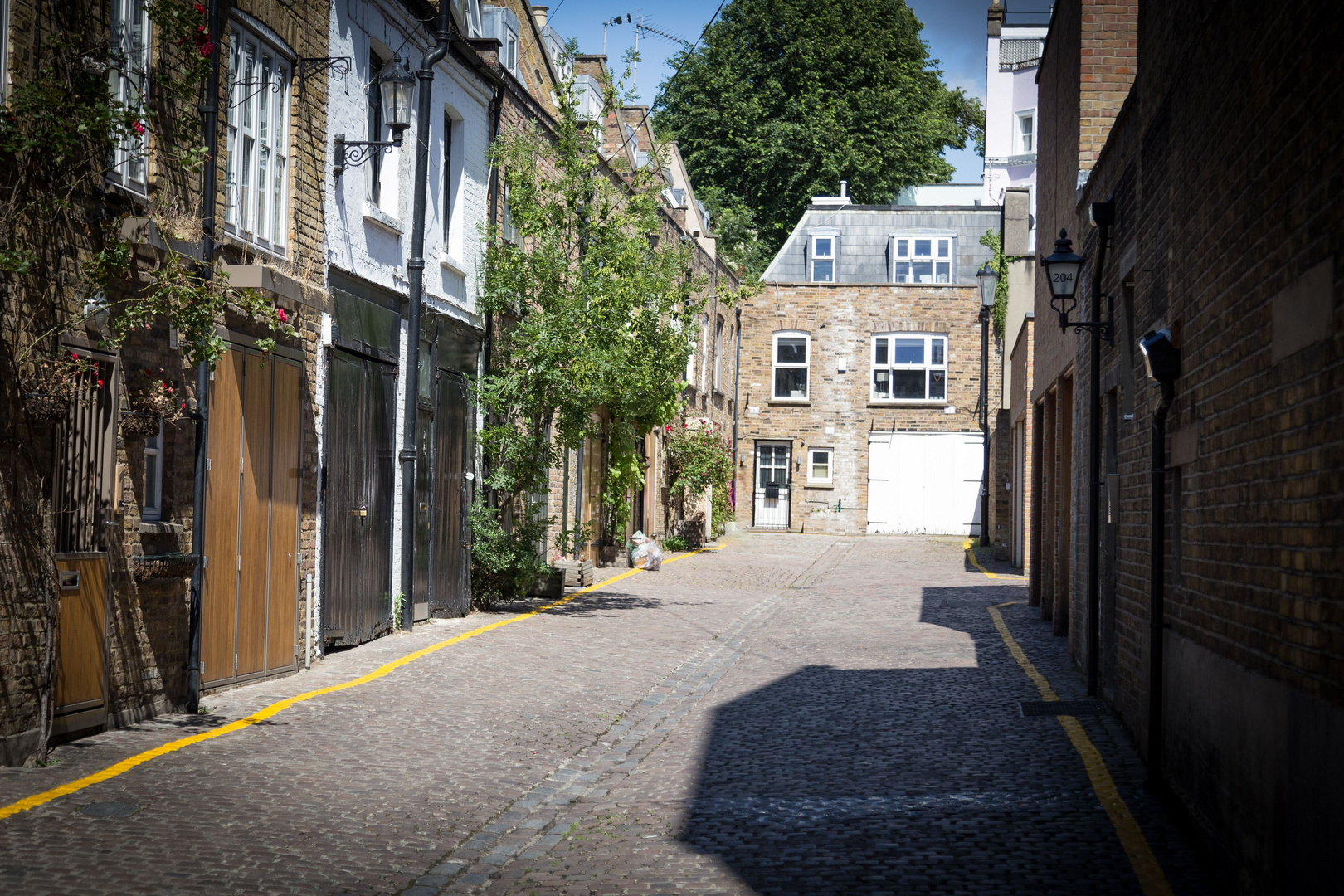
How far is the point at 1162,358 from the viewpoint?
287 inches

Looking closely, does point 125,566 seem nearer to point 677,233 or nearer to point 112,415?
point 112,415

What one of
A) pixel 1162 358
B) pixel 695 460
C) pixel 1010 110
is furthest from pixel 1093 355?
pixel 1010 110

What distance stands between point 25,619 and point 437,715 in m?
2.93

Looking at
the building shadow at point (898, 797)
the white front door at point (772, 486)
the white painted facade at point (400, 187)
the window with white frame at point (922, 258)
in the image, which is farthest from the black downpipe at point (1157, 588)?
the window with white frame at point (922, 258)

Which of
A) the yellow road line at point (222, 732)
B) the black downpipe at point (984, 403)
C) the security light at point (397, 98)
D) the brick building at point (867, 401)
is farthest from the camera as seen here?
the brick building at point (867, 401)

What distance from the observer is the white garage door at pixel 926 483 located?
39438mm

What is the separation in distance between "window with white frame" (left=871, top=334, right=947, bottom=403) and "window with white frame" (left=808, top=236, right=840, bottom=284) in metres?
2.91

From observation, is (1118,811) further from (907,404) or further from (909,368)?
(909,368)

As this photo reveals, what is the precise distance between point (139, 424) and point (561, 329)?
770 centimetres

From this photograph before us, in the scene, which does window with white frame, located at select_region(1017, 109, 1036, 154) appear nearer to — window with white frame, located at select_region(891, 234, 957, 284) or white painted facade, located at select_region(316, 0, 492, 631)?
window with white frame, located at select_region(891, 234, 957, 284)

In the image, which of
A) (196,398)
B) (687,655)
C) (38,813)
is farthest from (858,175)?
(38,813)

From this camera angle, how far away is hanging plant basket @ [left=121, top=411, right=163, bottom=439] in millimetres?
8336

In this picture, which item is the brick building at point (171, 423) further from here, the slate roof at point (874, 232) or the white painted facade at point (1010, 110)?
the white painted facade at point (1010, 110)

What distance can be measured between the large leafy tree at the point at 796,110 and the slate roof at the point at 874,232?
5.80m
